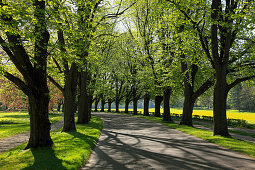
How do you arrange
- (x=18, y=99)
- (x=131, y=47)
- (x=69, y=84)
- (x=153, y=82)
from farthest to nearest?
(x=131, y=47)
(x=18, y=99)
(x=153, y=82)
(x=69, y=84)

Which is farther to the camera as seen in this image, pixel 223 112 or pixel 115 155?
pixel 223 112

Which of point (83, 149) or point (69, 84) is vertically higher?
point (69, 84)

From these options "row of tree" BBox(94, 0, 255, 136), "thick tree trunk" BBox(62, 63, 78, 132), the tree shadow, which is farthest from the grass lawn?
"row of tree" BBox(94, 0, 255, 136)

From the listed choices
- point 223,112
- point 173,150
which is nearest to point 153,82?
point 223,112

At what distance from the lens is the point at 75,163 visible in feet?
21.1

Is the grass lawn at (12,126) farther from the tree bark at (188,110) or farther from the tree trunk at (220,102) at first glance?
the tree bark at (188,110)

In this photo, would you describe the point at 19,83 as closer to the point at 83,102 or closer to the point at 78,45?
the point at 78,45

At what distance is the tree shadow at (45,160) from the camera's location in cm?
602

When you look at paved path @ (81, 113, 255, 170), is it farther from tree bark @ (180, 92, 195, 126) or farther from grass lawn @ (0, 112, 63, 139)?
tree bark @ (180, 92, 195, 126)

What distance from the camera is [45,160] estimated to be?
662 cm

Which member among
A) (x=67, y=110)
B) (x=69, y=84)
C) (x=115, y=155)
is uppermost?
(x=69, y=84)

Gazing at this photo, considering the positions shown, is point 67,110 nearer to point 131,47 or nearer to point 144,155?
point 144,155

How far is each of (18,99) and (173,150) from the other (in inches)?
1037

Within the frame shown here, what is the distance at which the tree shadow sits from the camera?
602 cm
